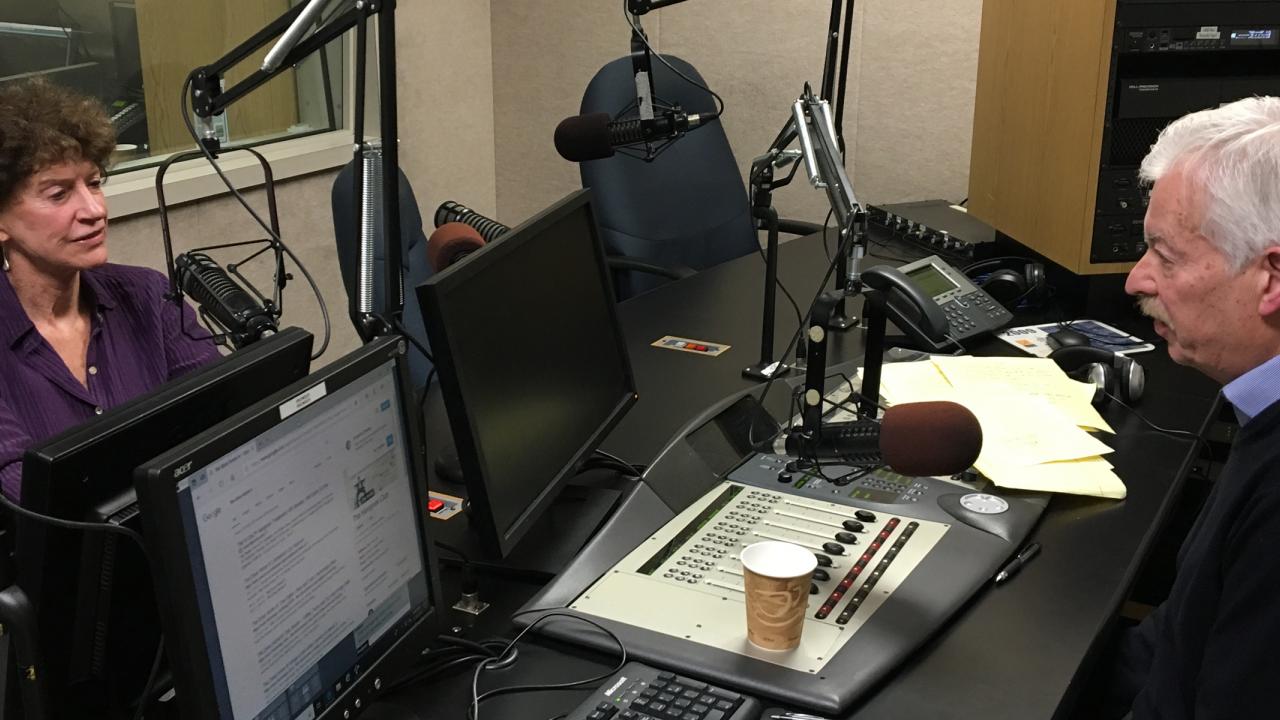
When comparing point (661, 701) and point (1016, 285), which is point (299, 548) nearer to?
point (661, 701)

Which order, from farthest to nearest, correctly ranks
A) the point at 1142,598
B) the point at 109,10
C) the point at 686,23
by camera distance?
the point at 686,23 < the point at 109,10 < the point at 1142,598

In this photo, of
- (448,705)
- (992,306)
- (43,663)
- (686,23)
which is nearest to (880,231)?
(992,306)

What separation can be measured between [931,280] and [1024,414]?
63 cm

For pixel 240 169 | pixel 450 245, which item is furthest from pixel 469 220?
pixel 240 169

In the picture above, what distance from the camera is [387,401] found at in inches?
44.2

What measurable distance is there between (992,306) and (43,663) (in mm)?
1860

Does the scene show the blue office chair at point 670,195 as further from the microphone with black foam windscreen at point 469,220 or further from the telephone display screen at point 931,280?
the microphone with black foam windscreen at point 469,220

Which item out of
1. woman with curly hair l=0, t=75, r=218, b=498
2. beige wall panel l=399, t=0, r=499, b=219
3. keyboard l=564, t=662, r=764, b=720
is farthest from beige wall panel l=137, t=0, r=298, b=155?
keyboard l=564, t=662, r=764, b=720

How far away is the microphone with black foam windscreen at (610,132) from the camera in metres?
1.67

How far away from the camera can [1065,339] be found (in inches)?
85.6

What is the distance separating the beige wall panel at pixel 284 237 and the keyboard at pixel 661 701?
6.77 feet

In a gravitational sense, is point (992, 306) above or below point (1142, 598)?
above

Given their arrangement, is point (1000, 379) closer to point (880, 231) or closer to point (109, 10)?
point (880, 231)

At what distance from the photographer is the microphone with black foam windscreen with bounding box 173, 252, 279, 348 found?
1400 millimetres
